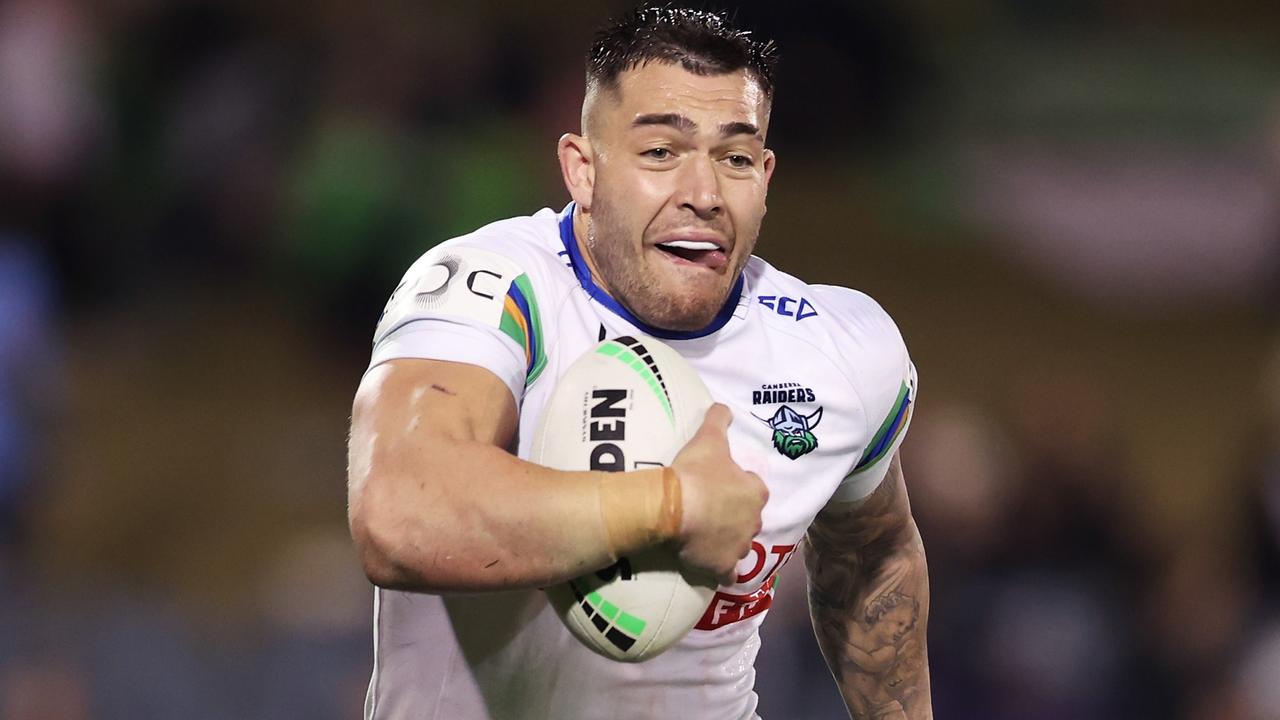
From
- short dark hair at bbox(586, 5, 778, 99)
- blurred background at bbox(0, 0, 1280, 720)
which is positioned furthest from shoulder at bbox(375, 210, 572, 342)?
blurred background at bbox(0, 0, 1280, 720)

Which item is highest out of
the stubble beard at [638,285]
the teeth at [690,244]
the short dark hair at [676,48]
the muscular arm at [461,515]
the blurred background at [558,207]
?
the short dark hair at [676,48]

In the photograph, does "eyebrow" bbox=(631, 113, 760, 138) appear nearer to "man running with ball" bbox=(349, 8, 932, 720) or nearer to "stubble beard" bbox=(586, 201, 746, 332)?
"man running with ball" bbox=(349, 8, 932, 720)

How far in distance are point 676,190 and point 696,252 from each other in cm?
15

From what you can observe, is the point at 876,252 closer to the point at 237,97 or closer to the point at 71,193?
the point at 237,97

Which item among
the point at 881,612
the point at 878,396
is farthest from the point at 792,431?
the point at 881,612

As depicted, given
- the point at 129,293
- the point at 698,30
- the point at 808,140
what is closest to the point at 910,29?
the point at 808,140

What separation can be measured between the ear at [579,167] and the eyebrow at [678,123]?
168 mm

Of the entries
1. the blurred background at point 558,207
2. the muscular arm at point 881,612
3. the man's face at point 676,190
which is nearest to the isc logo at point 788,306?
the man's face at point 676,190

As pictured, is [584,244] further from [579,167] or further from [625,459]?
[625,459]

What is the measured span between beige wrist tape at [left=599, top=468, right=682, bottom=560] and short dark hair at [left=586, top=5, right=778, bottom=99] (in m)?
0.99

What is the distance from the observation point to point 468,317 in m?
2.60

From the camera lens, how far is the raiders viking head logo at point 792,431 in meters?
3.05

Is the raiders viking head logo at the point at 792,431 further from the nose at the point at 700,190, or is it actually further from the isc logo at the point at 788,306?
the nose at the point at 700,190

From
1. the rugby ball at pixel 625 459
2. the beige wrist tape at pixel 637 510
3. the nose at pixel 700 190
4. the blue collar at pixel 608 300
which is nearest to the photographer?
the beige wrist tape at pixel 637 510
